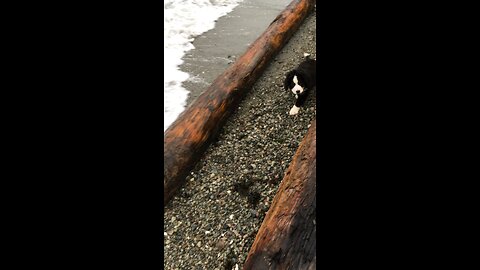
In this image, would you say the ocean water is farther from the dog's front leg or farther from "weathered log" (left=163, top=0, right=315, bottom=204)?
the dog's front leg

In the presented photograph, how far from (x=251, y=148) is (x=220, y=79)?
1.16 meters

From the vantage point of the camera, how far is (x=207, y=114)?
3975 millimetres

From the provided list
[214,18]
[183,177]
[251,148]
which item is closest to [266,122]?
[251,148]

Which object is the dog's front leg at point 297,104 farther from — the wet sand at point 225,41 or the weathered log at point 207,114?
the wet sand at point 225,41

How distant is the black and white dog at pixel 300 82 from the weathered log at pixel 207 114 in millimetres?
699

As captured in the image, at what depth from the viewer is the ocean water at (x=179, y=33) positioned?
5691 millimetres

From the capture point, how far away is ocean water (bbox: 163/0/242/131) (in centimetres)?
569

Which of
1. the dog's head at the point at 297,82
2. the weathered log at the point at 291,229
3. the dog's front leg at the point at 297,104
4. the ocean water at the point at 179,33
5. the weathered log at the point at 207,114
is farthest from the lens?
the ocean water at the point at 179,33

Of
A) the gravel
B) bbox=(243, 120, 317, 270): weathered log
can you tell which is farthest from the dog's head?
bbox=(243, 120, 317, 270): weathered log

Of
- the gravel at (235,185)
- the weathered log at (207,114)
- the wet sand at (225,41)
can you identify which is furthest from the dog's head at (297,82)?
the wet sand at (225,41)

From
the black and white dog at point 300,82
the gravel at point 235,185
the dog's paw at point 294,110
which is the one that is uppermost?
the black and white dog at point 300,82

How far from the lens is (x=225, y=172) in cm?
363

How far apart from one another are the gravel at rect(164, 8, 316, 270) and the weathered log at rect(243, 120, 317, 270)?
16.6 inches

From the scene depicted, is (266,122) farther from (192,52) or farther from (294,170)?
(192,52)
